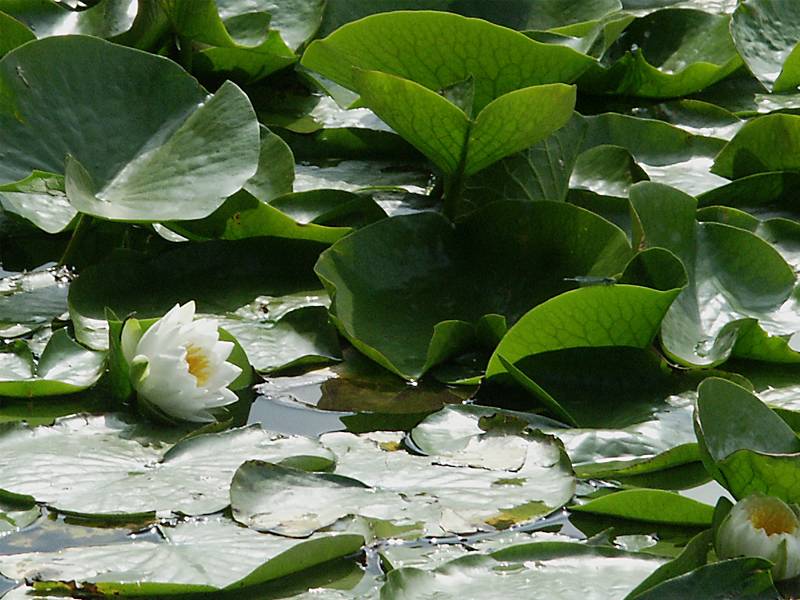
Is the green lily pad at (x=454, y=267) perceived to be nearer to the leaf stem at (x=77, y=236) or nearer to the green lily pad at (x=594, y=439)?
the green lily pad at (x=594, y=439)

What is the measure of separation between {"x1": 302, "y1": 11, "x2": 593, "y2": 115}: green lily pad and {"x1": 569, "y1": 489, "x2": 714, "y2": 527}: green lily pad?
75 cm

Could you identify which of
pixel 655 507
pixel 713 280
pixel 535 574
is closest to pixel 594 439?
pixel 655 507

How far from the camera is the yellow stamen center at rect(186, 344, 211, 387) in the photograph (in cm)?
151

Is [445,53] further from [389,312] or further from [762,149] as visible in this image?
[762,149]

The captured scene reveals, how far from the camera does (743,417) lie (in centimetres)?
132

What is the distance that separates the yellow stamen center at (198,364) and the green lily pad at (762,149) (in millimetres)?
1054

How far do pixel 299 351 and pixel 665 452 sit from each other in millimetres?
499

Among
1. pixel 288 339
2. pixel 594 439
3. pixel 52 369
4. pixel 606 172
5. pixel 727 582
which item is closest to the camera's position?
pixel 727 582

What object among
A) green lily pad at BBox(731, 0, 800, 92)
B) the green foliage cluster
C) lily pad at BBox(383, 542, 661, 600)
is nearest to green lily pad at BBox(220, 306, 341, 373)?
the green foliage cluster

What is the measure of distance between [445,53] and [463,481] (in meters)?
0.78

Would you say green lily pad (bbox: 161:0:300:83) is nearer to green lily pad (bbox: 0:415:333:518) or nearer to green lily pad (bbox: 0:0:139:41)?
green lily pad (bbox: 0:0:139:41)

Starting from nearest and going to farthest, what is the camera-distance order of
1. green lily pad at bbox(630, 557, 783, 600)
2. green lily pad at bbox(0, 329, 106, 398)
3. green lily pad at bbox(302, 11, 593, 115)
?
green lily pad at bbox(630, 557, 783, 600) < green lily pad at bbox(0, 329, 106, 398) < green lily pad at bbox(302, 11, 593, 115)

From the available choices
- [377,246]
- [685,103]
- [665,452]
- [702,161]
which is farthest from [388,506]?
[685,103]

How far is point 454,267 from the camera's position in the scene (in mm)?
1838
